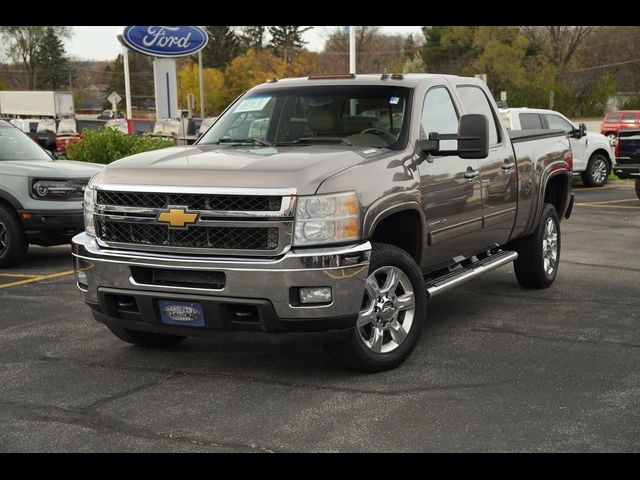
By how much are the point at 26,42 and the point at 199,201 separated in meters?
94.2

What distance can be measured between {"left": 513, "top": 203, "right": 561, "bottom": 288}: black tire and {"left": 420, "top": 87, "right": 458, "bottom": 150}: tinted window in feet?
6.22

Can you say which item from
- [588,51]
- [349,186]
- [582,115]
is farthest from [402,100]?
[588,51]

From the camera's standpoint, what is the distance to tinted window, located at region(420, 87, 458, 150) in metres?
6.56

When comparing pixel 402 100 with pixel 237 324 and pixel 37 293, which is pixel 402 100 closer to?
pixel 237 324

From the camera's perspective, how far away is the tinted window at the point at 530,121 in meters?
18.8

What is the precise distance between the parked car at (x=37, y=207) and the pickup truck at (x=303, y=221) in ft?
12.0

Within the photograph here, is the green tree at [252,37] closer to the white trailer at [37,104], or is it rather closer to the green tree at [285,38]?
the green tree at [285,38]

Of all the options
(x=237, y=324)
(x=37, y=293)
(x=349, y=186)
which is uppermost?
(x=349, y=186)

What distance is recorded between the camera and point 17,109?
2459 inches

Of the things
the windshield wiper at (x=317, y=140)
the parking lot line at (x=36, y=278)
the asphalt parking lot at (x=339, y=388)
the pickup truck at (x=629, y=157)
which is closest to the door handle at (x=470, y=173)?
the windshield wiper at (x=317, y=140)

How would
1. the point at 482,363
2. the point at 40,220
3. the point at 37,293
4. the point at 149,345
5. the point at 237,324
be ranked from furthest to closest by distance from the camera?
the point at 40,220 < the point at 37,293 < the point at 149,345 < the point at 482,363 < the point at 237,324

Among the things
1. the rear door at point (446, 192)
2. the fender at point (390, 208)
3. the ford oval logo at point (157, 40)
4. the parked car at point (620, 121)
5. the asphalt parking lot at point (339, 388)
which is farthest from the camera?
the parked car at point (620, 121)

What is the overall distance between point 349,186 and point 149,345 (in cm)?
216
